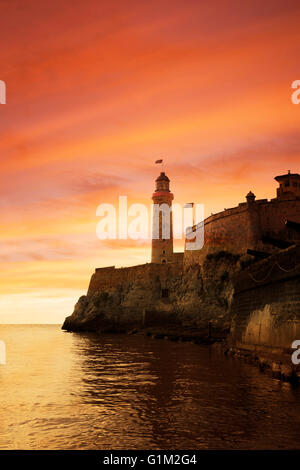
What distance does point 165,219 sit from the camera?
85.9 m

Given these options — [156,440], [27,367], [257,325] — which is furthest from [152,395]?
[27,367]

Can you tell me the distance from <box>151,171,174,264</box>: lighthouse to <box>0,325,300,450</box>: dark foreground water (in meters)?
60.0

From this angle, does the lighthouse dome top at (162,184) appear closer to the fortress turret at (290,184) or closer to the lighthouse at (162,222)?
the lighthouse at (162,222)

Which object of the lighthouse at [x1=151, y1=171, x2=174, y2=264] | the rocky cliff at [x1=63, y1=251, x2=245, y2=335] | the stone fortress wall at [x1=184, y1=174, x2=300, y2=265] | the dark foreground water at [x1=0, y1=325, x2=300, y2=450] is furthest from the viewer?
the lighthouse at [x1=151, y1=171, x2=174, y2=264]

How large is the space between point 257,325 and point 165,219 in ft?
205

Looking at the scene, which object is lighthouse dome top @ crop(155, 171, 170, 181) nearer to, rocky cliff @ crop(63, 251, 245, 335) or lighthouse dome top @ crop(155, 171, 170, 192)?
lighthouse dome top @ crop(155, 171, 170, 192)

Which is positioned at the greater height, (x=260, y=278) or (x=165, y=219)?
(x=165, y=219)

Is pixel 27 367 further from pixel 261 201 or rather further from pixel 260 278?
pixel 261 201

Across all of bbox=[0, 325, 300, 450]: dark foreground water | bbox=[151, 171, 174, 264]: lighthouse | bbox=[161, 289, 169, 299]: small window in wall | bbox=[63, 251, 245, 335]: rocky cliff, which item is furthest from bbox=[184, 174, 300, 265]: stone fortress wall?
bbox=[0, 325, 300, 450]: dark foreground water

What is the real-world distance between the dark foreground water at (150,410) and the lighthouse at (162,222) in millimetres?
60038

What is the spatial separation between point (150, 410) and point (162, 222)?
72924 mm

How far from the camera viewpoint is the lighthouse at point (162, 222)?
83438 millimetres

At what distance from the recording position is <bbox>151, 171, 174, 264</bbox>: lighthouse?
3285 inches
